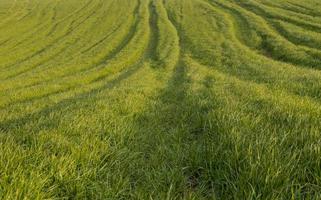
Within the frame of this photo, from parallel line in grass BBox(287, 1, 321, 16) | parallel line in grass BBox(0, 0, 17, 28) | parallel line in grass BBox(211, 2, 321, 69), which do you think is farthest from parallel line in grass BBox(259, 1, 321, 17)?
parallel line in grass BBox(0, 0, 17, 28)

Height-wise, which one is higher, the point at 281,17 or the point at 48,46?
the point at 281,17

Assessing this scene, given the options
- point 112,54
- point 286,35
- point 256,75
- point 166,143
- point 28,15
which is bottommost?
point 112,54

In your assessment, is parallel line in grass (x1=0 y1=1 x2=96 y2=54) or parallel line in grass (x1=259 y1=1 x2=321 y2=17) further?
parallel line in grass (x1=0 y1=1 x2=96 y2=54)

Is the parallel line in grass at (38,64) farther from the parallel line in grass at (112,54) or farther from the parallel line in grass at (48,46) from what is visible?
the parallel line in grass at (48,46)

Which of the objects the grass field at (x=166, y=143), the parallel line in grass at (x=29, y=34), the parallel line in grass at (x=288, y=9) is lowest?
the parallel line in grass at (x=29, y=34)

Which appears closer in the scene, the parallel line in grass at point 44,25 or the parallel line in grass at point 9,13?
the parallel line in grass at point 44,25

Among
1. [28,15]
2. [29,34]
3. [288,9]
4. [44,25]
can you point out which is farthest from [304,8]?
[28,15]

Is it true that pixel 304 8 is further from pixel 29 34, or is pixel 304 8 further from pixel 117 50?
pixel 29 34

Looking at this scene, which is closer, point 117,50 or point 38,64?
point 38,64

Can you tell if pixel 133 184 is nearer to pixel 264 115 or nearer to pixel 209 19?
pixel 264 115

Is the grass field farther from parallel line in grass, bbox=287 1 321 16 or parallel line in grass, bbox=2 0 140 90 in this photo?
parallel line in grass, bbox=287 1 321 16

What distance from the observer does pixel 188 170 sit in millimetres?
5035

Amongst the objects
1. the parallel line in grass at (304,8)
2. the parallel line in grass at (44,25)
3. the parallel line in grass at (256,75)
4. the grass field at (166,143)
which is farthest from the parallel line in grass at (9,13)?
the parallel line in grass at (304,8)

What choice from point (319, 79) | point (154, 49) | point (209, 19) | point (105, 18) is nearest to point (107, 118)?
point (319, 79)
